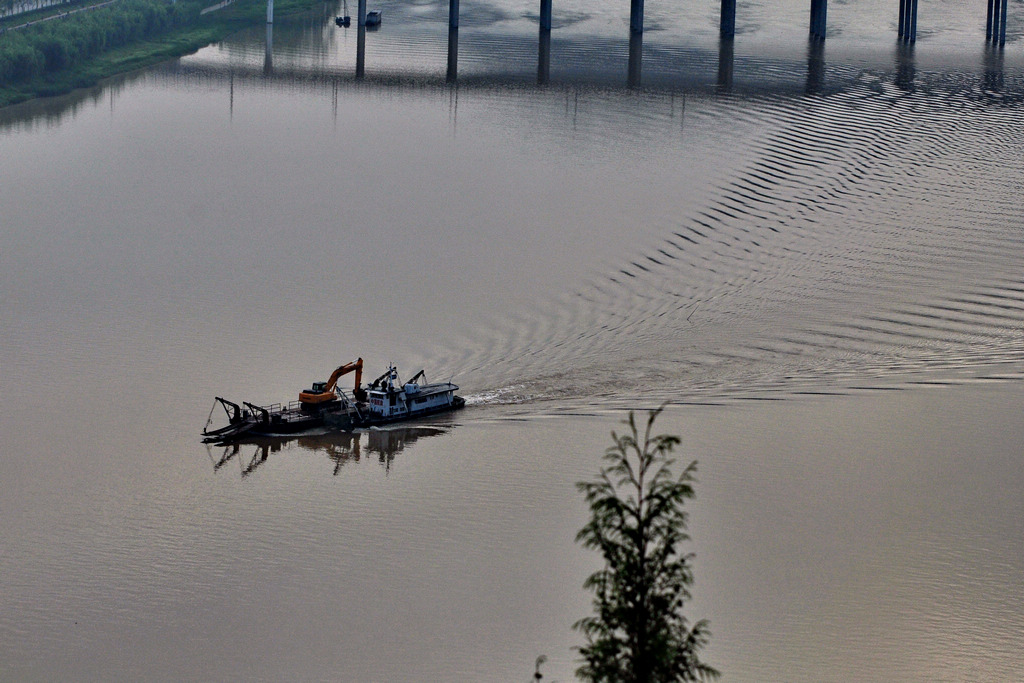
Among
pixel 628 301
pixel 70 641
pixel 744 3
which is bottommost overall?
pixel 70 641

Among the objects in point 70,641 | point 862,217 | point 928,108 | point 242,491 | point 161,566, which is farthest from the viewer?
point 928,108

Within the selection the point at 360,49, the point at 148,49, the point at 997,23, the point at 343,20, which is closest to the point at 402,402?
the point at 148,49

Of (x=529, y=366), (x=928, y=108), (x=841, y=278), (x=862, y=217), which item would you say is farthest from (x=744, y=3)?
(x=529, y=366)

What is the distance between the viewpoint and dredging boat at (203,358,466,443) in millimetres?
24688

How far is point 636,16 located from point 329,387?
47.7m

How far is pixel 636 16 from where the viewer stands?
69750mm

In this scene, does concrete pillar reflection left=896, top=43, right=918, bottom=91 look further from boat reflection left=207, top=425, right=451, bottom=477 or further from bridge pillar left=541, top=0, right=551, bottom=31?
boat reflection left=207, top=425, right=451, bottom=477

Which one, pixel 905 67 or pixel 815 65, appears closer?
pixel 815 65

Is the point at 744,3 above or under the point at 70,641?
above

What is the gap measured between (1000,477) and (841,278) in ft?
32.5

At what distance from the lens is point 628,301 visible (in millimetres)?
30172

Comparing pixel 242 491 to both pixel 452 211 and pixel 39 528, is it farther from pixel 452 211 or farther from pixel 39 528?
pixel 452 211

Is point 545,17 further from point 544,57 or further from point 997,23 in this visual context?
point 997,23

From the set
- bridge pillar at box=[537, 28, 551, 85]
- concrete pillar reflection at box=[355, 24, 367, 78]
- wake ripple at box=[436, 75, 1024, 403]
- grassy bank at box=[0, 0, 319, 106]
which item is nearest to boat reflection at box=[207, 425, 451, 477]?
wake ripple at box=[436, 75, 1024, 403]
